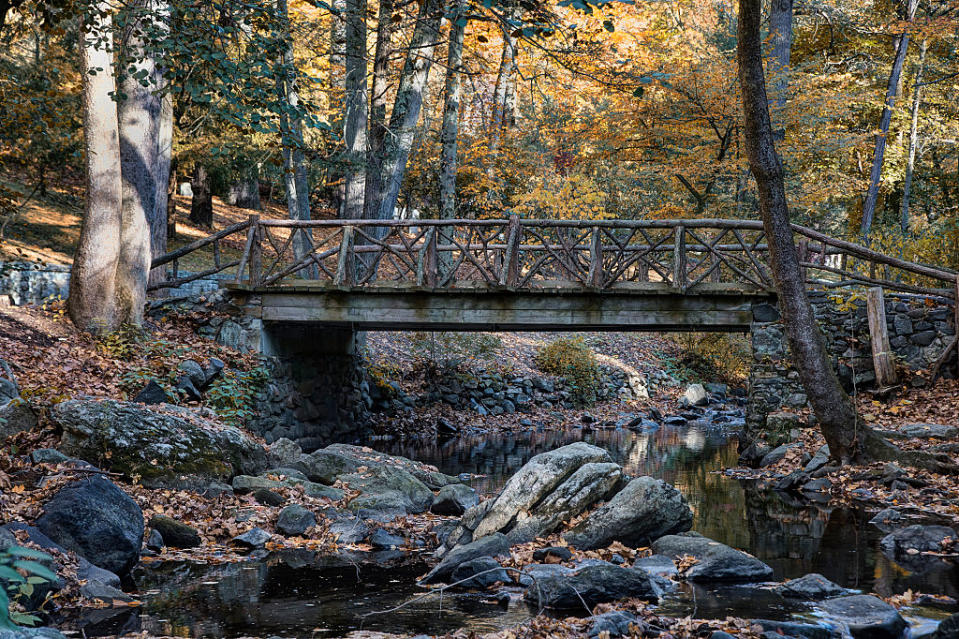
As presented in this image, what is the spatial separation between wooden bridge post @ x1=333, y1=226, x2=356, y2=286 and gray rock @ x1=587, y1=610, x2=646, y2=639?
876 cm

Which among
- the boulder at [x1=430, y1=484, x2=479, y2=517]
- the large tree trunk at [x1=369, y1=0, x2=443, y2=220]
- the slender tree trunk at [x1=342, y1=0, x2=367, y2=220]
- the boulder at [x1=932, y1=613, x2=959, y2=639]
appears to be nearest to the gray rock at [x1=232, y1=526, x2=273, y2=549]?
the boulder at [x1=430, y1=484, x2=479, y2=517]

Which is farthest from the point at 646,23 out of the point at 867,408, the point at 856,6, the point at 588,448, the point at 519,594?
the point at 519,594

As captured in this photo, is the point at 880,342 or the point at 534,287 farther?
the point at 534,287

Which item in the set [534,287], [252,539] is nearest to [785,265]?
[534,287]

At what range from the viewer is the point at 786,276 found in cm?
956

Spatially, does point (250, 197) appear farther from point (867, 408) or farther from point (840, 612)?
point (840, 612)

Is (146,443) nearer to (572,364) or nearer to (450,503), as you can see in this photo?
(450,503)

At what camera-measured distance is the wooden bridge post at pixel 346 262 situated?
1292 centimetres

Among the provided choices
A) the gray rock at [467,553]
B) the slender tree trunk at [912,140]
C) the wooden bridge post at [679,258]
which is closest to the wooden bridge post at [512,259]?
the wooden bridge post at [679,258]

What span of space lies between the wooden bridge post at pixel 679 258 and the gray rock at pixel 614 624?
8273 millimetres

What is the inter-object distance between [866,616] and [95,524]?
207 inches

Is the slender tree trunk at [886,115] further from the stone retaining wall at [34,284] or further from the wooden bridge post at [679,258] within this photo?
the stone retaining wall at [34,284]

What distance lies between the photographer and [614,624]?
15.8 ft

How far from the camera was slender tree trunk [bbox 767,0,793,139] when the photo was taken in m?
16.5
